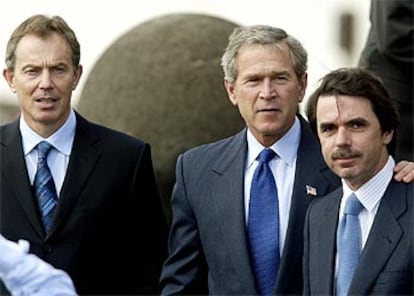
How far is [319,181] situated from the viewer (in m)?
6.53

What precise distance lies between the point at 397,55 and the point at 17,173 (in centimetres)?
263

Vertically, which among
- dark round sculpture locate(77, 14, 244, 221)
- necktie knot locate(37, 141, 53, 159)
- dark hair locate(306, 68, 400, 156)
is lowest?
dark round sculpture locate(77, 14, 244, 221)

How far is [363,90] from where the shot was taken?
237 inches

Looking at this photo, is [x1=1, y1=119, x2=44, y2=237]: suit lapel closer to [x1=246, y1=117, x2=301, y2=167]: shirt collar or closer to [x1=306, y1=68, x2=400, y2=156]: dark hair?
[x1=246, y1=117, x2=301, y2=167]: shirt collar

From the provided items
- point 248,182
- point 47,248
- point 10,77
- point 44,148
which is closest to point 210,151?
point 248,182

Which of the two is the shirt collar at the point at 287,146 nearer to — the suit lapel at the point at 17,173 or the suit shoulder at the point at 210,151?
the suit shoulder at the point at 210,151

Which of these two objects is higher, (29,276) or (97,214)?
(29,276)

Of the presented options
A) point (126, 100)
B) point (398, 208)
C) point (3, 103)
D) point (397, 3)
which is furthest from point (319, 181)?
point (3, 103)

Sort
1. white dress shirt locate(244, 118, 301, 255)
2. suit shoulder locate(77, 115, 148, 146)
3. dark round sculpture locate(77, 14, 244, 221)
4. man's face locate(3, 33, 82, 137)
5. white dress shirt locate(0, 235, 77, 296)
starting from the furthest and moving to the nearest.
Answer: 1. dark round sculpture locate(77, 14, 244, 221)
2. suit shoulder locate(77, 115, 148, 146)
3. man's face locate(3, 33, 82, 137)
4. white dress shirt locate(244, 118, 301, 255)
5. white dress shirt locate(0, 235, 77, 296)

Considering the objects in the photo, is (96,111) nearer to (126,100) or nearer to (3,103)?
(126,100)

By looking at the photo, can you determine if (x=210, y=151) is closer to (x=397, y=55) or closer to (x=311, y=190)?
(x=311, y=190)

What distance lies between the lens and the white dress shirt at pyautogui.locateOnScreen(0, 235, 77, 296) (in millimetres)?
4285

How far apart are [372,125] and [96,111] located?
4.25m

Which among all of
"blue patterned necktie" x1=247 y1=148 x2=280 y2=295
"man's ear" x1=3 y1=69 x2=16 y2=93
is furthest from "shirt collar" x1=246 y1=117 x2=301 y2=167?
"man's ear" x1=3 y1=69 x2=16 y2=93
